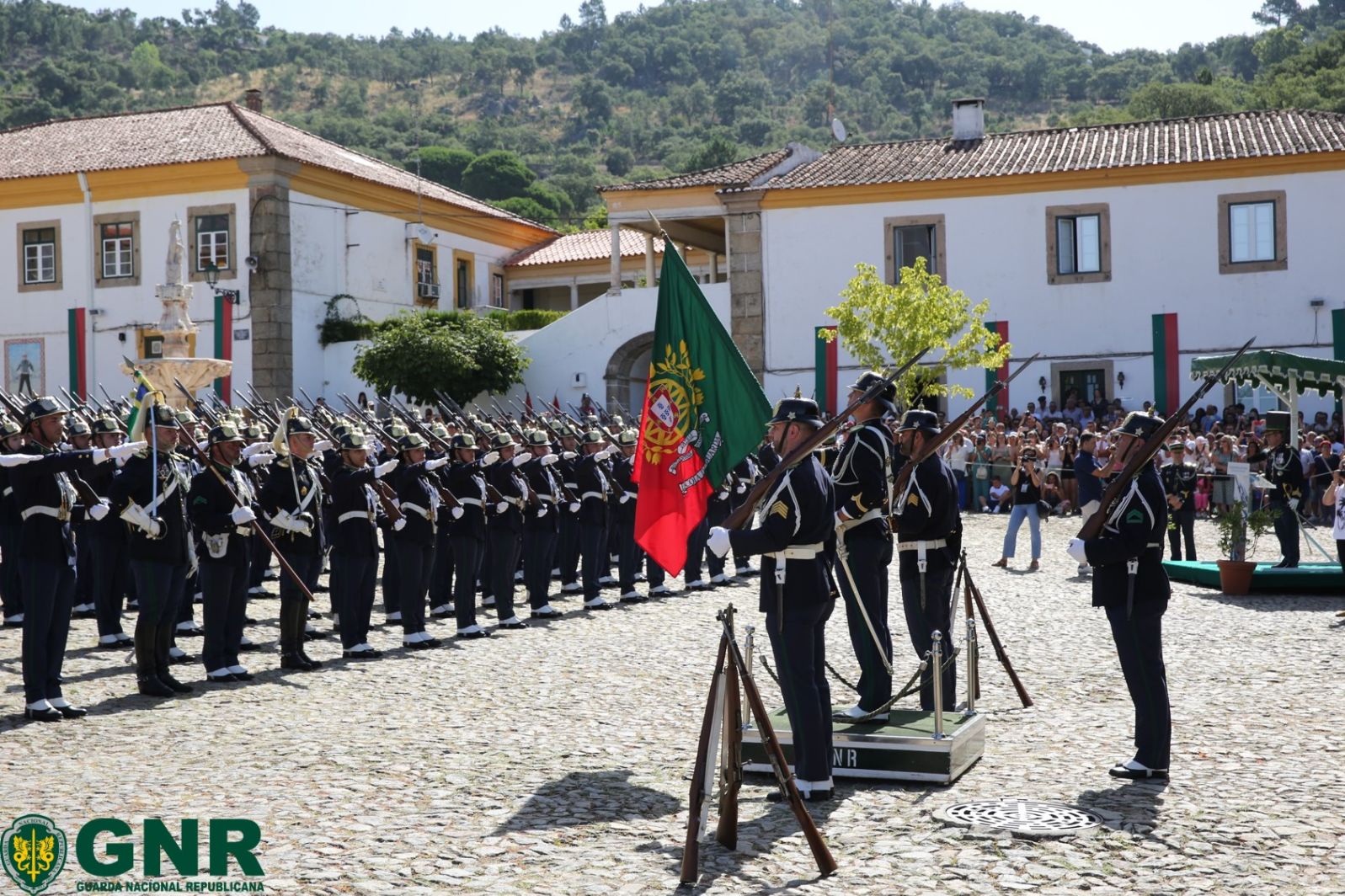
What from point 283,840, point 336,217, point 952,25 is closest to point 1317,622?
point 283,840

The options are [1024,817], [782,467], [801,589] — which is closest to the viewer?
[1024,817]

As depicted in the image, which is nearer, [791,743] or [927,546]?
[791,743]

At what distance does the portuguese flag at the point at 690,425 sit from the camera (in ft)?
27.2

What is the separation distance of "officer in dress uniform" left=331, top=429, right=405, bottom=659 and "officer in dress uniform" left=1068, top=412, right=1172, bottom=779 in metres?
6.34

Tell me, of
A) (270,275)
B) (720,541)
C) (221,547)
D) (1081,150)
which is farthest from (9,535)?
(1081,150)

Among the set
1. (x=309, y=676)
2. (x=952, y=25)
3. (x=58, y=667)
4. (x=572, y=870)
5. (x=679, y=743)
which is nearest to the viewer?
(x=572, y=870)

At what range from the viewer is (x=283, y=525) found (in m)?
12.2

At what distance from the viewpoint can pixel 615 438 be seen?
17312mm

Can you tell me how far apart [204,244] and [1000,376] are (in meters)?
19.0

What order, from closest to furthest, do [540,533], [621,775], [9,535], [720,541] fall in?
[720,541], [621,775], [9,535], [540,533]

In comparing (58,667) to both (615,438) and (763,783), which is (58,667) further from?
(615,438)

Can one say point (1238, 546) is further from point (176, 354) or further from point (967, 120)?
point (967, 120)

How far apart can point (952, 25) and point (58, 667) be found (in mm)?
125836

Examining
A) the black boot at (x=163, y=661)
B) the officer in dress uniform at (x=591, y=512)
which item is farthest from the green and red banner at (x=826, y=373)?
the black boot at (x=163, y=661)
